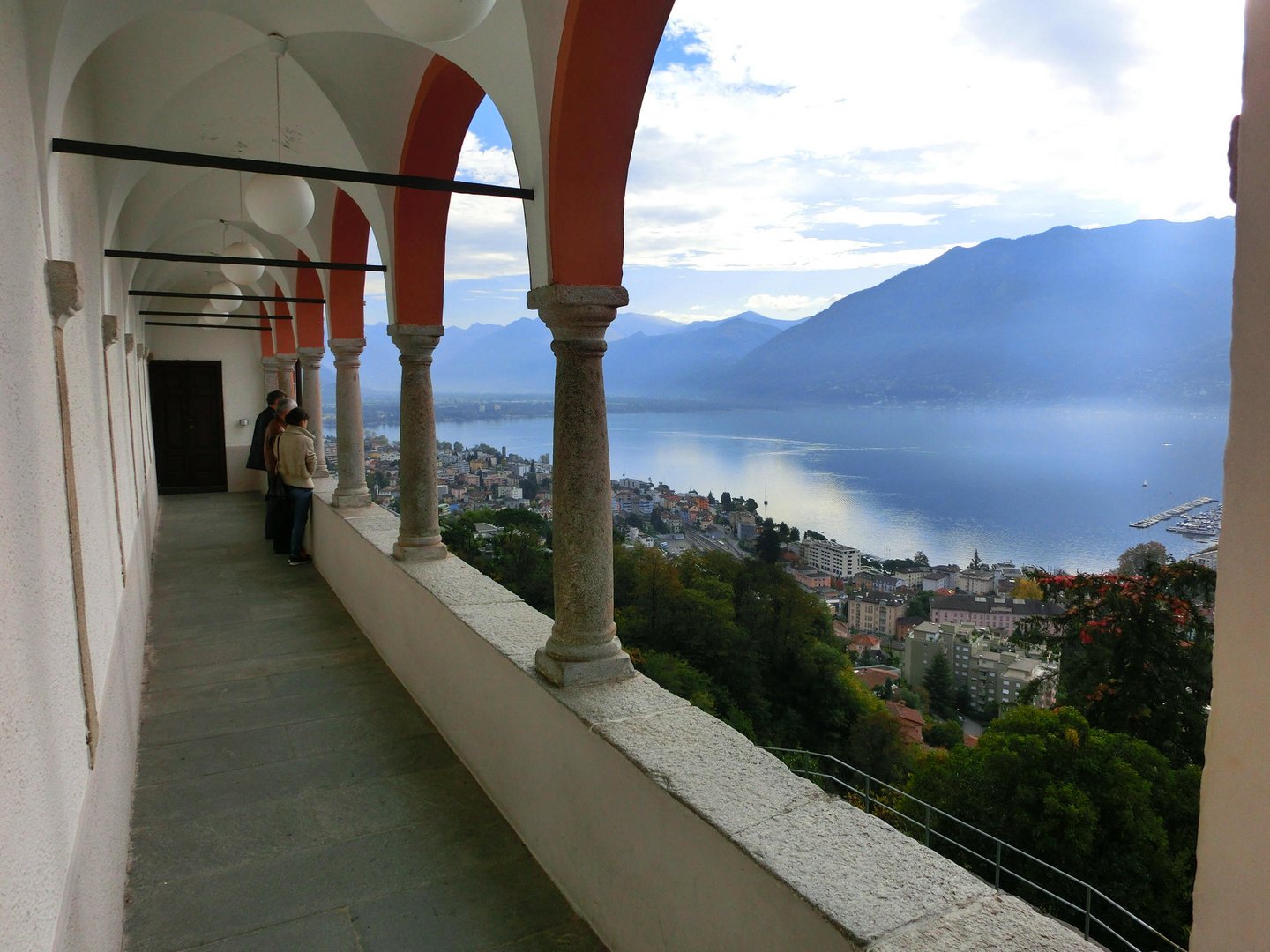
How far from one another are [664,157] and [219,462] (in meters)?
10.2

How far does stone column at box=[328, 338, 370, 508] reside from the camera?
7195mm

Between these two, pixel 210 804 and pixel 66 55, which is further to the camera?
pixel 210 804

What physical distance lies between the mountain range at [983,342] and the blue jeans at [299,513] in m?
1.29

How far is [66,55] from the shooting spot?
255 cm

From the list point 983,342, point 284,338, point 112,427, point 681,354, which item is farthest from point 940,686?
point 681,354

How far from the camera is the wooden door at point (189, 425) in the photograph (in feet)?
44.8

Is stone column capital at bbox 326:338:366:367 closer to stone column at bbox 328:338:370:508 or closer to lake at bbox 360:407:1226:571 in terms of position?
stone column at bbox 328:338:370:508

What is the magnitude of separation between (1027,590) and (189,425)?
13378 millimetres

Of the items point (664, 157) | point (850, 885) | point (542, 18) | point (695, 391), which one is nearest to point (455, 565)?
point (542, 18)

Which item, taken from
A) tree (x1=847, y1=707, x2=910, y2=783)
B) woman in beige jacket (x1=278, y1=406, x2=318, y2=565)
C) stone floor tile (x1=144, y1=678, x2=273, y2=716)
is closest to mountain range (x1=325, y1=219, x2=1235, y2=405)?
woman in beige jacket (x1=278, y1=406, x2=318, y2=565)

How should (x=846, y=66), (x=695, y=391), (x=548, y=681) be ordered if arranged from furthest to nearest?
(x=695, y=391)
(x=846, y=66)
(x=548, y=681)

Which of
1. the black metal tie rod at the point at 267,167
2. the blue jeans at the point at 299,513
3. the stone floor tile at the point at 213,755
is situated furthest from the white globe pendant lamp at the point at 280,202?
the blue jeans at the point at 299,513

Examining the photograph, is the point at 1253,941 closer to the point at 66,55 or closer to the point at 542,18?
the point at 542,18

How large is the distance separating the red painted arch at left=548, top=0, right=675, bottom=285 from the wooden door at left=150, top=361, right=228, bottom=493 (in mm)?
12731
